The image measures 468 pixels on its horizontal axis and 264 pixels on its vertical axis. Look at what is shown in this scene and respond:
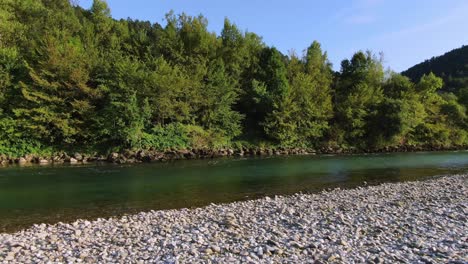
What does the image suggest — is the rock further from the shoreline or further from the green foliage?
the green foliage

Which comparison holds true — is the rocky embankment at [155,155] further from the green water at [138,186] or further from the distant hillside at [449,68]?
the distant hillside at [449,68]

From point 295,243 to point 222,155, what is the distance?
2978cm

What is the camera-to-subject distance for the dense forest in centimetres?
3325

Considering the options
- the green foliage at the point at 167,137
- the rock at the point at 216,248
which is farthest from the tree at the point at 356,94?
the rock at the point at 216,248

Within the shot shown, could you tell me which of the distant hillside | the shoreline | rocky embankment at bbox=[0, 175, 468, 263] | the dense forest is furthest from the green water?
the distant hillside

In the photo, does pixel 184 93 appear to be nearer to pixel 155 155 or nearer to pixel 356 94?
pixel 155 155

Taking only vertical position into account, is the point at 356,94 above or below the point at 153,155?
above

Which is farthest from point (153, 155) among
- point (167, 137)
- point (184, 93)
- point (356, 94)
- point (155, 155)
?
point (356, 94)

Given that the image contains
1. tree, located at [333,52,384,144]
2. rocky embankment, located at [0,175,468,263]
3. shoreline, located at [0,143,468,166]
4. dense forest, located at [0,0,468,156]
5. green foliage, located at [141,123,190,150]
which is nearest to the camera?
rocky embankment, located at [0,175,468,263]

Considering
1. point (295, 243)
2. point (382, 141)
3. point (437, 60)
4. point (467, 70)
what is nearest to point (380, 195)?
point (295, 243)

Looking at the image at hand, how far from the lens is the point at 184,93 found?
40094 millimetres

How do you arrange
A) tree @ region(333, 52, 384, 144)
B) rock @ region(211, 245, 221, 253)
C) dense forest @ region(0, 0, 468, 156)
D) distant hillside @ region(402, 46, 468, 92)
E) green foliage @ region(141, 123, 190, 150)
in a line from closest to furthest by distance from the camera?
1. rock @ region(211, 245, 221, 253)
2. dense forest @ region(0, 0, 468, 156)
3. green foliage @ region(141, 123, 190, 150)
4. tree @ region(333, 52, 384, 144)
5. distant hillside @ region(402, 46, 468, 92)

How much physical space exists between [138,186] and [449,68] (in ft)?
328

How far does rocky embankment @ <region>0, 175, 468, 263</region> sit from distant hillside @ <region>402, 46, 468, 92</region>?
82.1m
